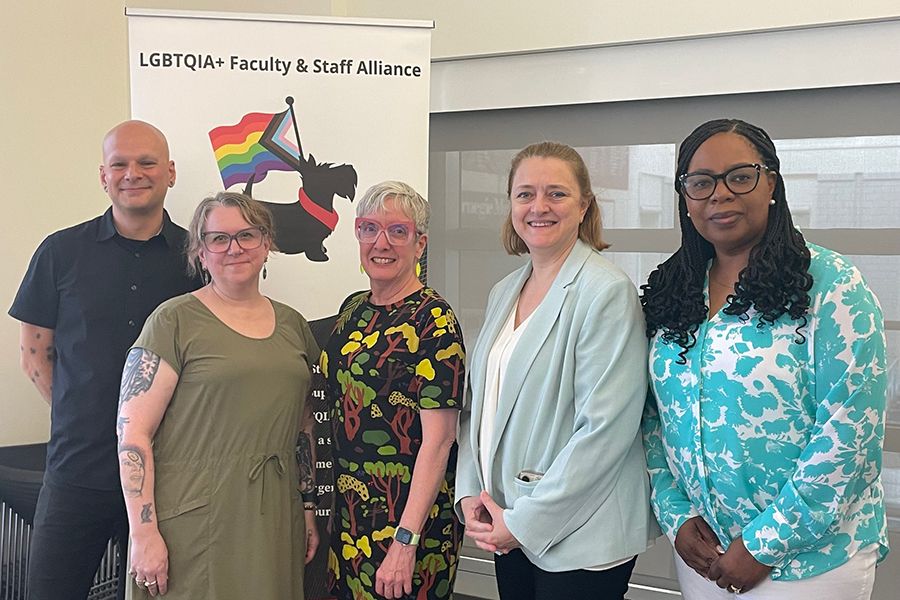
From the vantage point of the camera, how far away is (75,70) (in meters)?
2.90

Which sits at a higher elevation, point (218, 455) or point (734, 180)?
point (734, 180)

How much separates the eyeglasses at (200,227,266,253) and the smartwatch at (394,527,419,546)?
0.78 metres

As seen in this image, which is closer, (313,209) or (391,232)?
(391,232)

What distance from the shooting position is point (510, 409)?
1.76 m

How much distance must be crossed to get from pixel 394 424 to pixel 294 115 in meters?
1.16

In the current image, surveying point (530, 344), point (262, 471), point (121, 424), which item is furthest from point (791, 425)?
point (121, 424)

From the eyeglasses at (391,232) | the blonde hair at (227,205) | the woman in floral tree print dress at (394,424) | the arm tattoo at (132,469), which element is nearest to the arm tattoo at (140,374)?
the arm tattoo at (132,469)

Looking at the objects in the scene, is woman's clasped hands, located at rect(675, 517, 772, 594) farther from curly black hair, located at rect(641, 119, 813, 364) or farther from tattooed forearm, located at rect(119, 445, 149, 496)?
tattooed forearm, located at rect(119, 445, 149, 496)

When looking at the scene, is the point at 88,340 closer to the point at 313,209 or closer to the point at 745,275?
the point at 313,209

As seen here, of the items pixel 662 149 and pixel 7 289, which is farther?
pixel 662 149

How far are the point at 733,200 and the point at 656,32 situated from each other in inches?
61.7

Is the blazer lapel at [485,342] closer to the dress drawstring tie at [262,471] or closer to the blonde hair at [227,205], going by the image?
the dress drawstring tie at [262,471]

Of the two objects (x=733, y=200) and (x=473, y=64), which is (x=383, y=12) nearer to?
(x=473, y=64)

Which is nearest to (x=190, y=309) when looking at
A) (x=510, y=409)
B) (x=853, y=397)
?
(x=510, y=409)
